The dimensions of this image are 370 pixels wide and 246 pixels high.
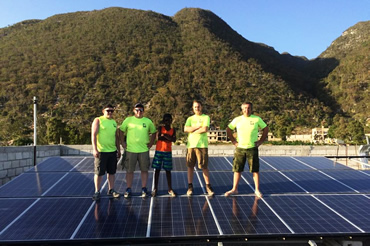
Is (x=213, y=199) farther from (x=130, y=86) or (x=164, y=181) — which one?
(x=130, y=86)

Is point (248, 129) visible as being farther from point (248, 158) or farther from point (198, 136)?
point (198, 136)

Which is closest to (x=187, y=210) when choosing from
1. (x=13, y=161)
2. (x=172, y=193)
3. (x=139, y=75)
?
(x=172, y=193)

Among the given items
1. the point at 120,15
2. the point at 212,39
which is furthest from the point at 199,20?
the point at 120,15

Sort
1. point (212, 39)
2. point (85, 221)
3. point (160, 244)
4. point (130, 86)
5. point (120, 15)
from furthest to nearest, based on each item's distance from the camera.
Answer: point (120, 15), point (212, 39), point (130, 86), point (85, 221), point (160, 244)

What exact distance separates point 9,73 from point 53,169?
88149 mm

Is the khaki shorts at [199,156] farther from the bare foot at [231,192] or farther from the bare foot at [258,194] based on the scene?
the bare foot at [258,194]

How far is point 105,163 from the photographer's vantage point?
16.5 feet

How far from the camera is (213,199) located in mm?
4840

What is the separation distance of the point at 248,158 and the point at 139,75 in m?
79.5

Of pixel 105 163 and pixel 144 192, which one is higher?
pixel 105 163

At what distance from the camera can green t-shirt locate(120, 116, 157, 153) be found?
5137 millimetres

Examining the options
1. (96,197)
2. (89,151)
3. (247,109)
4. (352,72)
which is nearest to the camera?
(96,197)

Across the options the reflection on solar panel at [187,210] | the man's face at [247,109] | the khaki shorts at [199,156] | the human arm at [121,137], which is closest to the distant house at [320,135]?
the reflection on solar panel at [187,210]

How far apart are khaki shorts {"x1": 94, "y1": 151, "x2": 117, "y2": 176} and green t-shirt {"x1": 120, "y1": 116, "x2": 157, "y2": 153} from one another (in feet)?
1.20
